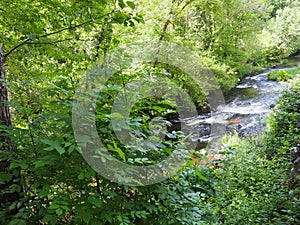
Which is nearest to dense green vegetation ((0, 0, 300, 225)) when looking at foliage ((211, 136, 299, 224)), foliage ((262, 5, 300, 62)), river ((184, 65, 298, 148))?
foliage ((211, 136, 299, 224))

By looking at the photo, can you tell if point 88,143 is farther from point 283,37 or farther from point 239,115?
point 283,37

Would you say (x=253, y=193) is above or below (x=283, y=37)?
below

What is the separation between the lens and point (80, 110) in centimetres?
125

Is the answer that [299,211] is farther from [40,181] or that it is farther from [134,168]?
[40,181]

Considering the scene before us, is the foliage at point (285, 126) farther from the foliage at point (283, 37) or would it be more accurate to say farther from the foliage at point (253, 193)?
the foliage at point (283, 37)

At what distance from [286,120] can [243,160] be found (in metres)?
1.47

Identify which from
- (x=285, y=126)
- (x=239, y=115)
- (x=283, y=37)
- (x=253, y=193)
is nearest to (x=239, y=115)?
(x=239, y=115)

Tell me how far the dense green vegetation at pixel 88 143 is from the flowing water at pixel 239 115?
156 centimetres

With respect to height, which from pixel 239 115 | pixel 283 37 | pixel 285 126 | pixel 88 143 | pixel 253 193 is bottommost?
pixel 253 193

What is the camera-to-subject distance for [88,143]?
49.7 inches

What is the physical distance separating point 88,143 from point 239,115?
28.0 ft

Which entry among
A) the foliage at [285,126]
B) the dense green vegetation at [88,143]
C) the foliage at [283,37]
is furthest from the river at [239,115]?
the foliage at [283,37]

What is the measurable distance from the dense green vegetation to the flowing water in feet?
5.11

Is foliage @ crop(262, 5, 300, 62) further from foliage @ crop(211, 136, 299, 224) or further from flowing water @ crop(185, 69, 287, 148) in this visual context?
foliage @ crop(211, 136, 299, 224)
